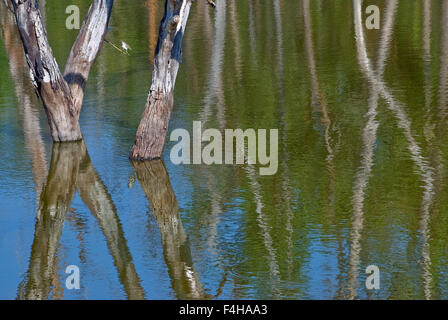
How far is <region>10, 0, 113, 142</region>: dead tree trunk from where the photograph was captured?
47.6 feet

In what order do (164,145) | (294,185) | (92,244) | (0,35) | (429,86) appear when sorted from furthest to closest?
1. (0,35)
2. (429,86)
3. (164,145)
4. (294,185)
5. (92,244)

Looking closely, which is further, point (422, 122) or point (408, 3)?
point (408, 3)

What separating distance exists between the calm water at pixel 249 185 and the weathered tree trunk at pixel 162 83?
1.05 ft

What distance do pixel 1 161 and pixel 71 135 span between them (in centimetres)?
131

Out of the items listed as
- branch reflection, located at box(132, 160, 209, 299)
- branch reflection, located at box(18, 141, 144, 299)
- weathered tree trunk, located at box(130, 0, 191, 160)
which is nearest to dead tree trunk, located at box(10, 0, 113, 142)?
branch reflection, located at box(18, 141, 144, 299)

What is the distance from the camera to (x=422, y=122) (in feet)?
53.0

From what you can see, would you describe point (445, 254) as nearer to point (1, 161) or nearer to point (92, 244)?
point (92, 244)

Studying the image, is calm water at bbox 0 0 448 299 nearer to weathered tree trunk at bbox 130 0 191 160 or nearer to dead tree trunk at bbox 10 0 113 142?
weathered tree trunk at bbox 130 0 191 160

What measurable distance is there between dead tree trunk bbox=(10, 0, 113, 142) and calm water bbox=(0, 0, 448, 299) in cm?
50

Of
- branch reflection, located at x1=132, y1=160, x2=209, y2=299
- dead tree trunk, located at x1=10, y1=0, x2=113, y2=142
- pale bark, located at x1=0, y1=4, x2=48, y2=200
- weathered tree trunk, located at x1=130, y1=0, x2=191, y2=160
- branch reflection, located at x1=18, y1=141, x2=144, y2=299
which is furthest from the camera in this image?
pale bark, located at x1=0, y1=4, x2=48, y2=200

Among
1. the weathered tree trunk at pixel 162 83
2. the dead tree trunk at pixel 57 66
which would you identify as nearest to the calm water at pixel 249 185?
the weathered tree trunk at pixel 162 83

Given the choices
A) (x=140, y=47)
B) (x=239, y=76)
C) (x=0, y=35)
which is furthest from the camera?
(x=0, y=35)

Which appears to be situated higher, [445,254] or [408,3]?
[408,3]

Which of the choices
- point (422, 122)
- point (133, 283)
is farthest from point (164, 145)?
point (133, 283)
